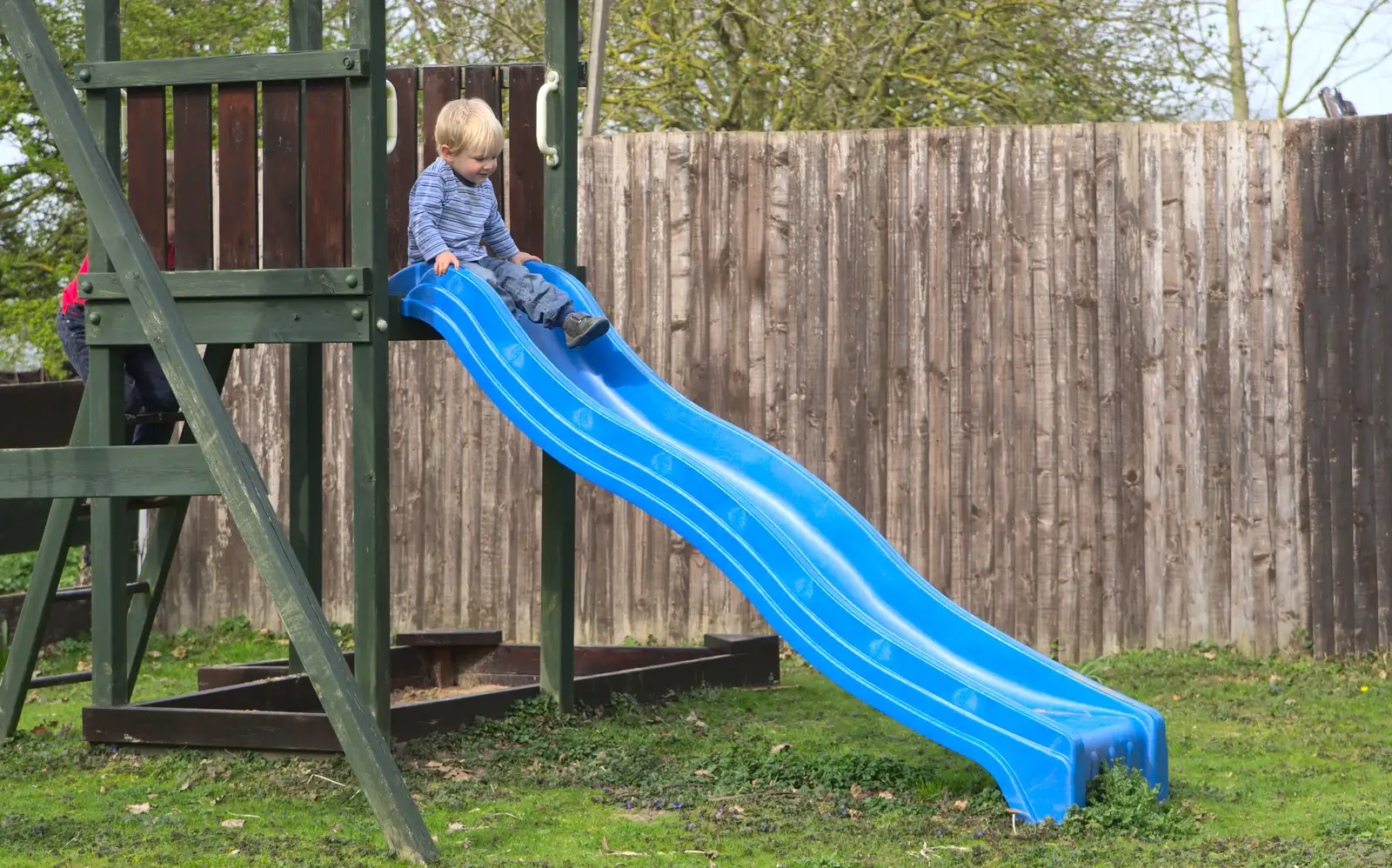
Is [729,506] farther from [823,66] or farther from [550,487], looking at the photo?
[823,66]

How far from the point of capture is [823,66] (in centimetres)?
1156

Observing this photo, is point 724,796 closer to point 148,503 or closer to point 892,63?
point 148,503

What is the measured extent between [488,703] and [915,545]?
273 cm

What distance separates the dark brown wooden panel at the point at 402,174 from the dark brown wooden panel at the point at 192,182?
0.92m

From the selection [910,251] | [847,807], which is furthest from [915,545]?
[847,807]

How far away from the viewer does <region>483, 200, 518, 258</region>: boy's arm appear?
647cm

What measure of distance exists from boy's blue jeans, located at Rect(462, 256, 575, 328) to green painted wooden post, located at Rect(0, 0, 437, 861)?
4.94 ft

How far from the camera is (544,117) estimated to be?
6535 millimetres

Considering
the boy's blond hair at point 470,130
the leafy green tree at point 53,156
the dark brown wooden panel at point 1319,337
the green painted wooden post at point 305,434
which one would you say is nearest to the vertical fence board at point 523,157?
the boy's blond hair at point 470,130

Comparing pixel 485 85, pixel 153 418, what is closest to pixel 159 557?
pixel 153 418

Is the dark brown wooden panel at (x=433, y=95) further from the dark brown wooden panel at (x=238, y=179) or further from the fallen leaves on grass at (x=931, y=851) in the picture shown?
the fallen leaves on grass at (x=931, y=851)

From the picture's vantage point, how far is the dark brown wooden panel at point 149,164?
5875 millimetres

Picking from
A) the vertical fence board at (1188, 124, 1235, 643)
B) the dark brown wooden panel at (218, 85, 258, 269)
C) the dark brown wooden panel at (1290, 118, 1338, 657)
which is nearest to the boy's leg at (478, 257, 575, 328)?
the dark brown wooden panel at (218, 85, 258, 269)

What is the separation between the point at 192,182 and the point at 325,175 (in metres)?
0.61
